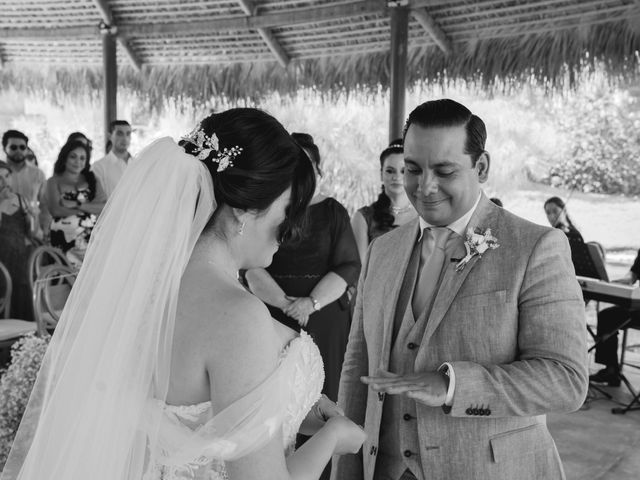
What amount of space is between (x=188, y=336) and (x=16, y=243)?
202 inches

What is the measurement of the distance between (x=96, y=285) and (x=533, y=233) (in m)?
1.19

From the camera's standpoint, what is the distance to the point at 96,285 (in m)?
1.77

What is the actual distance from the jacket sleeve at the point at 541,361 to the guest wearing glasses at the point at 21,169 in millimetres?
6616

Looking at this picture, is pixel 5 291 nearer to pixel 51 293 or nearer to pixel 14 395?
pixel 51 293

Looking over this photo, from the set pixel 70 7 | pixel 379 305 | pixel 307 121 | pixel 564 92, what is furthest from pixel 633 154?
pixel 379 305

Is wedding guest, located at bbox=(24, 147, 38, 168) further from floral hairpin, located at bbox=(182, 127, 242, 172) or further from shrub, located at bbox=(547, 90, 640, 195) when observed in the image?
shrub, located at bbox=(547, 90, 640, 195)

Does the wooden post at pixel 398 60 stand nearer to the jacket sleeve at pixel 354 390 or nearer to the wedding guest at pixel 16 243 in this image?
the wedding guest at pixel 16 243

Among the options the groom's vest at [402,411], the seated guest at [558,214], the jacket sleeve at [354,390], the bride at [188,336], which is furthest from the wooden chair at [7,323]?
the seated guest at [558,214]

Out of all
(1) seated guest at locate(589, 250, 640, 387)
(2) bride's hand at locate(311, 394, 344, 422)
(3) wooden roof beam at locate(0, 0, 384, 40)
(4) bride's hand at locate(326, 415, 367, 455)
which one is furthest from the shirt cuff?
(3) wooden roof beam at locate(0, 0, 384, 40)

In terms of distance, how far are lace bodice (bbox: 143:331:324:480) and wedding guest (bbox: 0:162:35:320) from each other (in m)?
4.40

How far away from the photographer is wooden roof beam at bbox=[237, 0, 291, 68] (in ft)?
25.7

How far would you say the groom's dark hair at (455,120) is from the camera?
1.93 m

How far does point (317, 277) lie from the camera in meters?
3.95

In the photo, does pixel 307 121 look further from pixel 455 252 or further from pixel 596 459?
pixel 455 252
